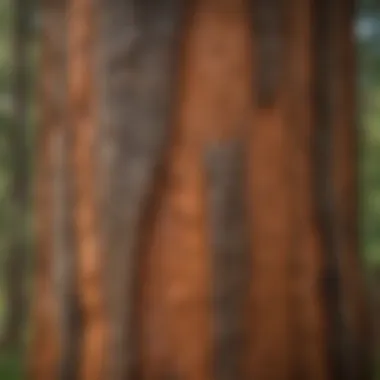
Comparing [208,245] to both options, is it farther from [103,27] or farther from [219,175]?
[103,27]

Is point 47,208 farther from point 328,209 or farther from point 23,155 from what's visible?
point 328,209

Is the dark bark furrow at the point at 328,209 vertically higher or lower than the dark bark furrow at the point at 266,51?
lower

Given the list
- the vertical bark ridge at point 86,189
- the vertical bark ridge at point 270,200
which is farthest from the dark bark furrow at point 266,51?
the vertical bark ridge at point 86,189

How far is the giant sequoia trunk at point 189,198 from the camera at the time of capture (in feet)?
1.65

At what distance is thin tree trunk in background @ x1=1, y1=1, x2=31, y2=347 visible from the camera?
559 mm

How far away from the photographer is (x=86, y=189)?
0.51 m

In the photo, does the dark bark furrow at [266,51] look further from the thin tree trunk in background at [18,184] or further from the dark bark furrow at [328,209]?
the thin tree trunk in background at [18,184]

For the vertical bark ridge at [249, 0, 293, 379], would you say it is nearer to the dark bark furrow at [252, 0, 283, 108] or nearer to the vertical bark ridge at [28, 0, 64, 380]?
the dark bark furrow at [252, 0, 283, 108]

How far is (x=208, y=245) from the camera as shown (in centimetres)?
50

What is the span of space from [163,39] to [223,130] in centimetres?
7

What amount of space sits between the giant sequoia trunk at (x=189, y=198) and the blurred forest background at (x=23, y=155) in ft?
0.10

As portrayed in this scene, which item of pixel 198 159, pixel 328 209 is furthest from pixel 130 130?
pixel 328 209

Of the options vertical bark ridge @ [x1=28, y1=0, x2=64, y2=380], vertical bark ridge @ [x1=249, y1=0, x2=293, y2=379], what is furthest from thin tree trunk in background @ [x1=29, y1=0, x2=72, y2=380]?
vertical bark ridge @ [x1=249, y1=0, x2=293, y2=379]

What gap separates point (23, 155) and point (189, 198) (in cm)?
14
